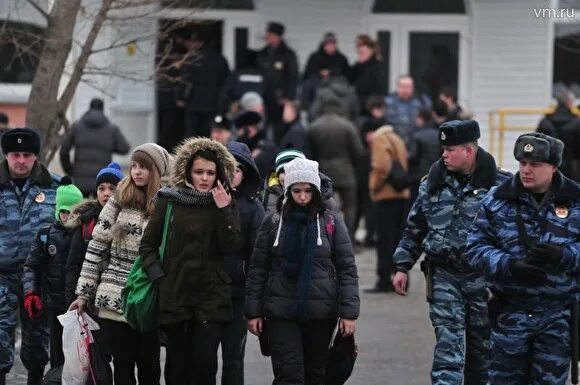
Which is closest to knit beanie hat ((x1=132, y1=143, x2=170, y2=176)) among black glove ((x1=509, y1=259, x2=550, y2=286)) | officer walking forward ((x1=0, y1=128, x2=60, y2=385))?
officer walking forward ((x1=0, y1=128, x2=60, y2=385))

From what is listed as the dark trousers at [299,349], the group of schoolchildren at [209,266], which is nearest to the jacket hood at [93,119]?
the group of schoolchildren at [209,266]

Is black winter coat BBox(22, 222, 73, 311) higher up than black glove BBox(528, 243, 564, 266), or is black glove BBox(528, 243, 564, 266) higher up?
black glove BBox(528, 243, 564, 266)

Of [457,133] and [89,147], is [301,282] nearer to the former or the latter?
[457,133]

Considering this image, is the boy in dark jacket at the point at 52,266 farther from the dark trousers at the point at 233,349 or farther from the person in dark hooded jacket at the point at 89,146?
the person in dark hooded jacket at the point at 89,146

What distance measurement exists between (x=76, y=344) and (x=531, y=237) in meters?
3.14

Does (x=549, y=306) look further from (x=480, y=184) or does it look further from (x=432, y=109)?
(x=432, y=109)

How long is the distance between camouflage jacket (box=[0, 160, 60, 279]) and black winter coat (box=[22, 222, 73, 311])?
339 mm

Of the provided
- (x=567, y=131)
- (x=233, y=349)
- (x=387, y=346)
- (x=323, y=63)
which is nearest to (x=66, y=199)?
(x=233, y=349)

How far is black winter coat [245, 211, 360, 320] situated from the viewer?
30.9ft

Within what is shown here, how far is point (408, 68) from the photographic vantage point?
2389 centimetres

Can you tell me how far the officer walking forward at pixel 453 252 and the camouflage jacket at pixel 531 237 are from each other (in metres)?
1.15

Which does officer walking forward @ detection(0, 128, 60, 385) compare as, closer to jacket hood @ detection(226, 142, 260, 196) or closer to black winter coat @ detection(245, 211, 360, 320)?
jacket hood @ detection(226, 142, 260, 196)

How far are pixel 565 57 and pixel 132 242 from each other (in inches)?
592

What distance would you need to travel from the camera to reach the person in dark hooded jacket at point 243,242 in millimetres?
10062
